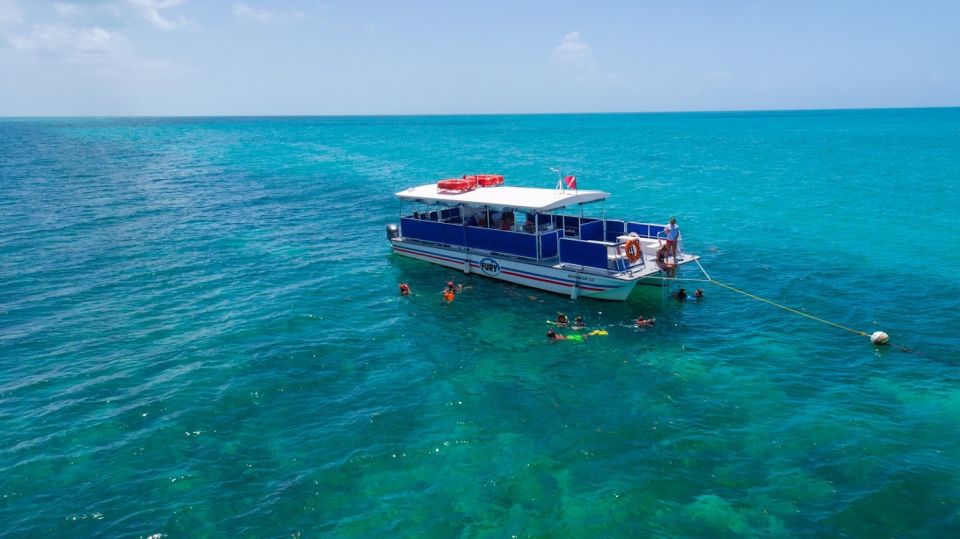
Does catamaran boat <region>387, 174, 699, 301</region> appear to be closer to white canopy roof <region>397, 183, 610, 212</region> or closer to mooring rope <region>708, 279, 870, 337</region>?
white canopy roof <region>397, 183, 610, 212</region>

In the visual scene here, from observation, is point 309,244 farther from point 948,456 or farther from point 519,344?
point 948,456

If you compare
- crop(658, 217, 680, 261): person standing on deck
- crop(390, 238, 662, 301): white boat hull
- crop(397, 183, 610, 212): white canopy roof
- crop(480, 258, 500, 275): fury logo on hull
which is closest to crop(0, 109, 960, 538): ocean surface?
crop(390, 238, 662, 301): white boat hull

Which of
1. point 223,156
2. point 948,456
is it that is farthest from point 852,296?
point 223,156

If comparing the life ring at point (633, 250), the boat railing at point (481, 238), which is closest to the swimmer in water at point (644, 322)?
the life ring at point (633, 250)

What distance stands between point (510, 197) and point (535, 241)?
3.16 meters

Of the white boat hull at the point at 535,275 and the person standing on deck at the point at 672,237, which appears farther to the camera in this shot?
the person standing on deck at the point at 672,237

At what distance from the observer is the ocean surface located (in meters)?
15.5

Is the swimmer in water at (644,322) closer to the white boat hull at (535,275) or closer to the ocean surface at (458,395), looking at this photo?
the ocean surface at (458,395)

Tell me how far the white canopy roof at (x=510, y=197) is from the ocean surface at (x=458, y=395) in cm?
459

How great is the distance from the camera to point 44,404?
21.1 metres

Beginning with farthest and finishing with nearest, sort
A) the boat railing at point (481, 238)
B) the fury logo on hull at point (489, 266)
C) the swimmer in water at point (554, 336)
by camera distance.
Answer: the fury logo on hull at point (489, 266), the boat railing at point (481, 238), the swimmer in water at point (554, 336)

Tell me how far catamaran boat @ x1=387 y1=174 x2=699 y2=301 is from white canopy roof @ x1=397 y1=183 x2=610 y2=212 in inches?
2.1

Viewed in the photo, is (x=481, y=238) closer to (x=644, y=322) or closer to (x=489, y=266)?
(x=489, y=266)

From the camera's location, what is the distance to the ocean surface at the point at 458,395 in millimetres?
15500
